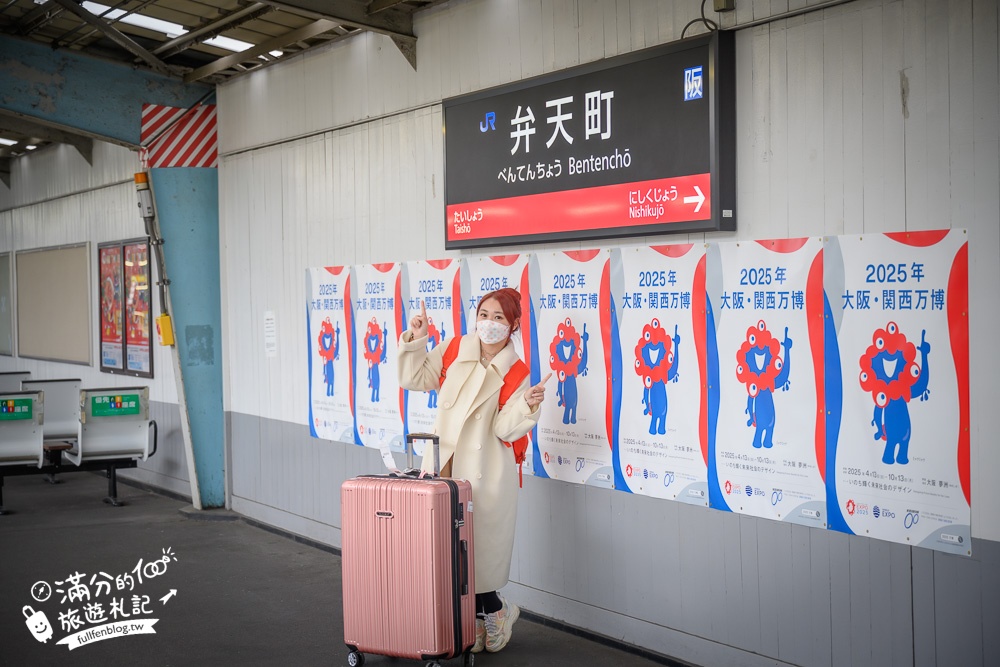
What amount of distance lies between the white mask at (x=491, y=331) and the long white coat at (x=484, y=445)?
0.06 meters

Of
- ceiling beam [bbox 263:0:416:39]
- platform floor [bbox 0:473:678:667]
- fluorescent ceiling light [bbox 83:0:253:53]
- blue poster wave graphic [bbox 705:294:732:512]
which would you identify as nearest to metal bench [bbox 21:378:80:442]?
platform floor [bbox 0:473:678:667]

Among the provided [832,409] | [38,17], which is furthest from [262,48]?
[832,409]

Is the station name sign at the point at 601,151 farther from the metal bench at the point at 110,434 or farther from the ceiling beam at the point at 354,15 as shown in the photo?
the metal bench at the point at 110,434

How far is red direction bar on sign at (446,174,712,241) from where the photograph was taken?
394cm

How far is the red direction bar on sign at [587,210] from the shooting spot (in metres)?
3.94

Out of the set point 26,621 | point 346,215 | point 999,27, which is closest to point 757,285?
point 999,27

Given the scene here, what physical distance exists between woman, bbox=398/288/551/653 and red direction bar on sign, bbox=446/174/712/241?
17.8 inches

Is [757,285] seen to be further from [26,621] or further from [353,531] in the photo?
[26,621]

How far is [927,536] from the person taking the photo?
331 centimetres

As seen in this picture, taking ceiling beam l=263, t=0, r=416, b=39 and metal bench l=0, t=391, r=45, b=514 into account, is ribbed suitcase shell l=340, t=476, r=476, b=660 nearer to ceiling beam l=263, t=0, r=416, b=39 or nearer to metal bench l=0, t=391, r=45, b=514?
Answer: ceiling beam l=263, t=0, r=416, b=39

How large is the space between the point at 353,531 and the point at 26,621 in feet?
6.86

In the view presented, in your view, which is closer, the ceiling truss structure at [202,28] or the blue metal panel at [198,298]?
the ceiling truss structure at [202,28]

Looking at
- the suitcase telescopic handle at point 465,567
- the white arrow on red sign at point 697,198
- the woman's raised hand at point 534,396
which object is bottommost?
the suitcase telescopic handle at point 465,567

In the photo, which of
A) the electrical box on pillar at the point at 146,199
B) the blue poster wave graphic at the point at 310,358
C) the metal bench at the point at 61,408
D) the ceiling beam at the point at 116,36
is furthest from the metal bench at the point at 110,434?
the ceiling beam at the point at 116,36
